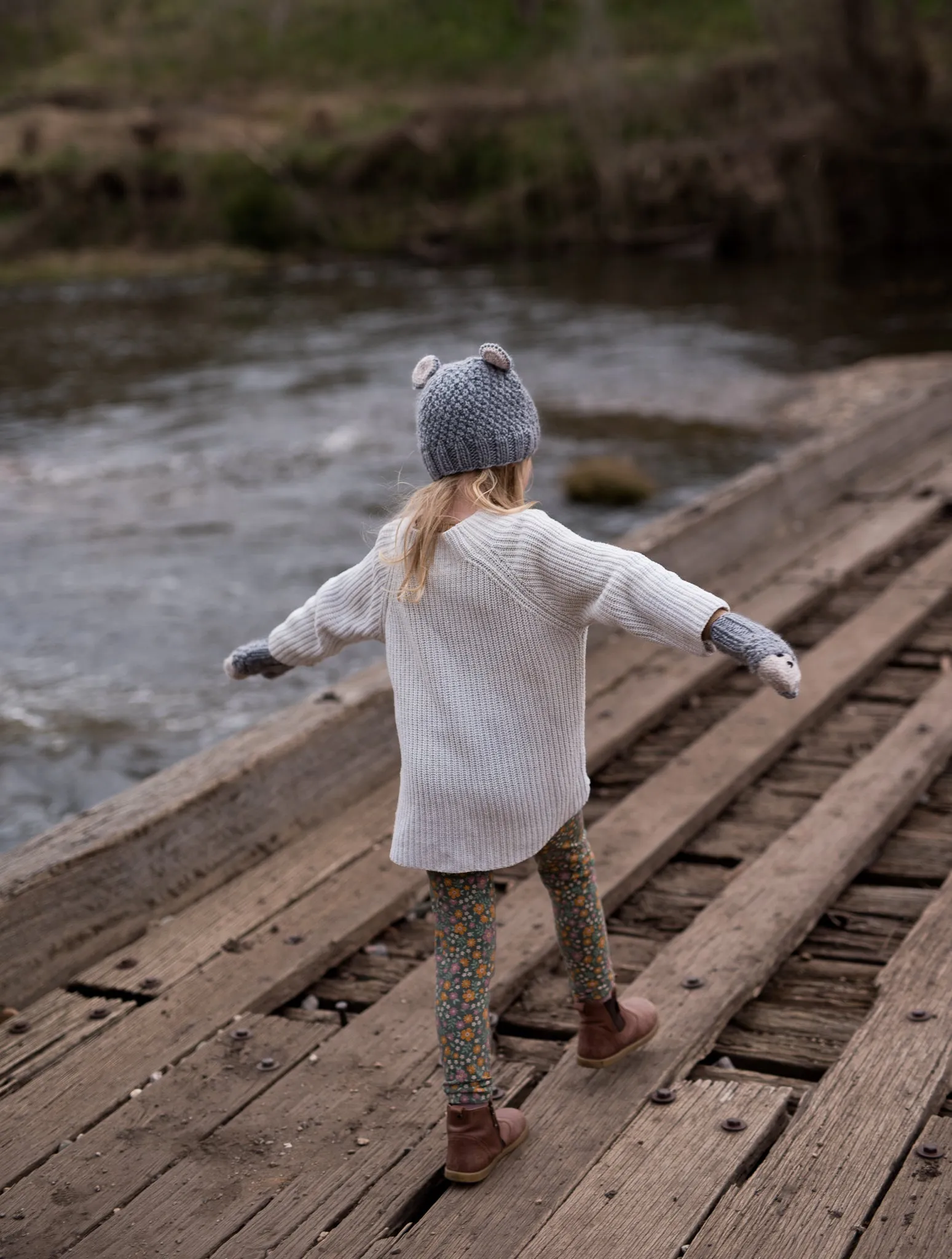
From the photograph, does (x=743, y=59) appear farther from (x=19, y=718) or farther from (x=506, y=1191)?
(x=506, y=1191)

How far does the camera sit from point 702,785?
457 centimetres

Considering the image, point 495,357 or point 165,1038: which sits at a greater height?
point 495,357

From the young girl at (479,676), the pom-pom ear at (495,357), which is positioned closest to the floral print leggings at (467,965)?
the young girl at (479,676)

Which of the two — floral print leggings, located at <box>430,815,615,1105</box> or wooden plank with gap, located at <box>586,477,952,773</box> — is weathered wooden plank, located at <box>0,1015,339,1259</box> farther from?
wooden plank with gap, located at <box>586,477,952,773</box>

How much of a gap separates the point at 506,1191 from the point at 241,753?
1.79 metres

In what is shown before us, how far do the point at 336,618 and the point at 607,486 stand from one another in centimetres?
794

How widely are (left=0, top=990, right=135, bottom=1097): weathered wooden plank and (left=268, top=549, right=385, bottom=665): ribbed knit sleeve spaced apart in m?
0.95

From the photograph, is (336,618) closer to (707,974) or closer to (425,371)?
(425,371)

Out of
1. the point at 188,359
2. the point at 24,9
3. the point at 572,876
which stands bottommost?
the point at 188,359

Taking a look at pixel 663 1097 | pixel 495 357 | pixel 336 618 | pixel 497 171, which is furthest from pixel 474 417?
pixel 497 171

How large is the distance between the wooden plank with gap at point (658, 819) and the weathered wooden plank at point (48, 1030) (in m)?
0.52

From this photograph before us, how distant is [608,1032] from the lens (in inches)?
122

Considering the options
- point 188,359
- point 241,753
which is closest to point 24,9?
point 188,359

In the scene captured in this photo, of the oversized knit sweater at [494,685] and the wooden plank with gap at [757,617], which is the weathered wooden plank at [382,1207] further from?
the wooden plank with gap at [757,617]
